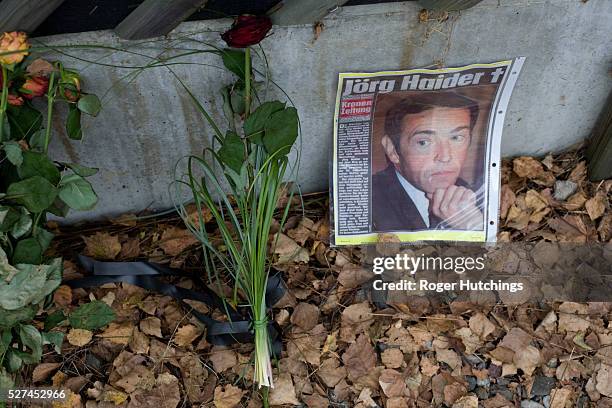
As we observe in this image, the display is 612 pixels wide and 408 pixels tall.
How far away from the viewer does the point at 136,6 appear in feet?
4.55

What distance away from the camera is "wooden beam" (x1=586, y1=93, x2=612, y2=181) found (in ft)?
5.84

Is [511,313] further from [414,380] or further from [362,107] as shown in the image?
[362,107]

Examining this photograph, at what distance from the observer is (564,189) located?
1.87 meters

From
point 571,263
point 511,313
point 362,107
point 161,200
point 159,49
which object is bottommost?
point 511,313

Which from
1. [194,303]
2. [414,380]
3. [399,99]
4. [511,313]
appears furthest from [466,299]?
[194,303]

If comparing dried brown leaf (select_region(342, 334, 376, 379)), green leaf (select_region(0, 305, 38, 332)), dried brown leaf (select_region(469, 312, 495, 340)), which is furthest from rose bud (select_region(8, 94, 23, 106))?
dried brown leaf (select_region(469, 312, 495, 340))

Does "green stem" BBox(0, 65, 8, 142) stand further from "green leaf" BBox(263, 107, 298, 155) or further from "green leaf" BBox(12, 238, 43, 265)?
"green leaf" BBox(263, 107, 298, 155)

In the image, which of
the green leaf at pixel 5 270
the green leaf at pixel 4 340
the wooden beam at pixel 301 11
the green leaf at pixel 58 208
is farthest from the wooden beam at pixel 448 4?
the green leaf at pixel 4 340

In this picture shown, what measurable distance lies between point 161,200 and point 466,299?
878mm

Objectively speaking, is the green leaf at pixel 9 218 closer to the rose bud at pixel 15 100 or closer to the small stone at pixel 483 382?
the rose bud at pixel 15 100

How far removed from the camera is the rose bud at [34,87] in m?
1.34

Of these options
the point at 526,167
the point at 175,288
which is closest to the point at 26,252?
the point at 175,288

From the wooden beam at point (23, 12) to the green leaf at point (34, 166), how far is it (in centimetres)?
27

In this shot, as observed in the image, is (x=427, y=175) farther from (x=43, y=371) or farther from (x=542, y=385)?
(x=43, y=371)
